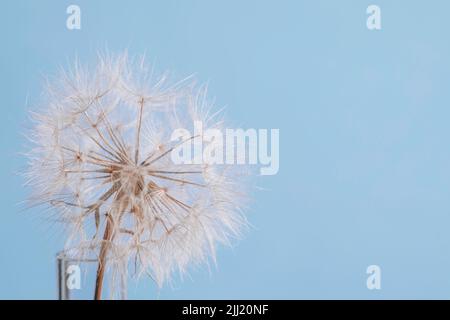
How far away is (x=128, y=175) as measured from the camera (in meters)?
1.59

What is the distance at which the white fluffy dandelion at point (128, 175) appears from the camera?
1.60 m

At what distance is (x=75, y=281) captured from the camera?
5.27ft

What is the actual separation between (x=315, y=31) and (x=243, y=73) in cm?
35

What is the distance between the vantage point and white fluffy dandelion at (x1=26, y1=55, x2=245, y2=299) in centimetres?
160

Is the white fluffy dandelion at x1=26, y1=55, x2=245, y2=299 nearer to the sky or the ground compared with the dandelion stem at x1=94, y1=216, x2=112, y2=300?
nearer to the sky

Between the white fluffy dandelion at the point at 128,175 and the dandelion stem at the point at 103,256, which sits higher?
the white fluffy dandelion at the point at 128,175

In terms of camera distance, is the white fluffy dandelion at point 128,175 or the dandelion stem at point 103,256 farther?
the white fluffy dandelion at point 128,175

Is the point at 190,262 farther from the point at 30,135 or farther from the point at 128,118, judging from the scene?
the point at 30,135

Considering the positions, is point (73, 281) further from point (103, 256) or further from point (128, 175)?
point (128, 175)

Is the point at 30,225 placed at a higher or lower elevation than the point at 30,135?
lower

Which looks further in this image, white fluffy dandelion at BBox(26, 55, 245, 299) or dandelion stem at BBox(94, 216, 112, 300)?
white fluffy dandelion at BBox(26, 55, 245, 299)

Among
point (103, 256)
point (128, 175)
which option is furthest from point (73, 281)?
point (128, 175)

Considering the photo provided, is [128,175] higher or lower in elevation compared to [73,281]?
higher
